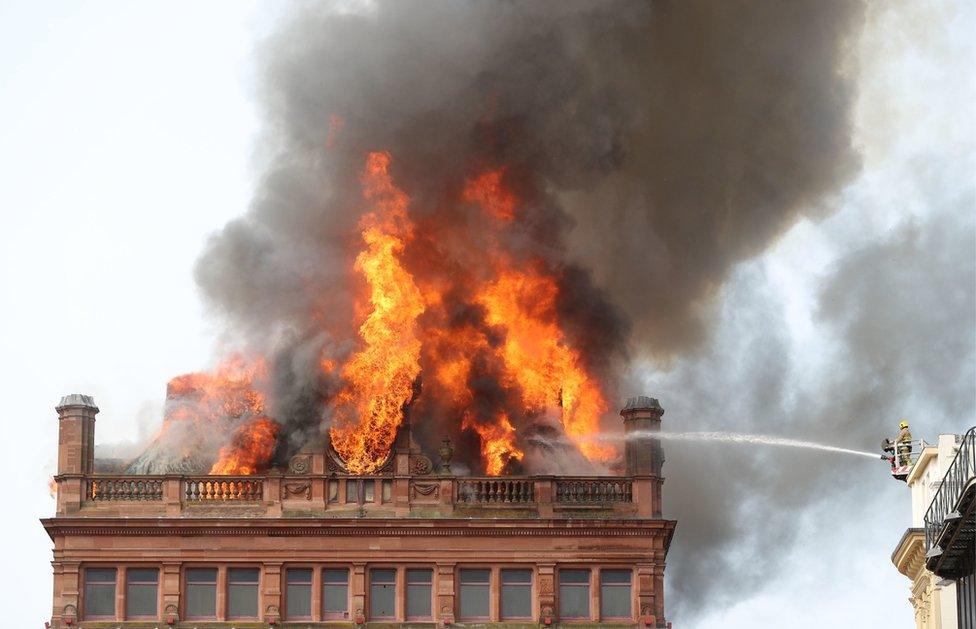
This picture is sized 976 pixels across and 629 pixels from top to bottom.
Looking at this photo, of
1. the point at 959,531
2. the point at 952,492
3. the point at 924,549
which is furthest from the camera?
the point at 924,549

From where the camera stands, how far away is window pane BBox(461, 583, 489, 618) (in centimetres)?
9369

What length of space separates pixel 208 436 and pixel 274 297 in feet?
16.1

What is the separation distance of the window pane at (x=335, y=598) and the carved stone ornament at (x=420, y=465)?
13.1ft

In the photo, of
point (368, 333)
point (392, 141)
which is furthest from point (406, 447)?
point (392, 141)

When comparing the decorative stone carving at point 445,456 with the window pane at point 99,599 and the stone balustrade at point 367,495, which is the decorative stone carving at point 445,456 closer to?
the stone balustrade at point 367,495

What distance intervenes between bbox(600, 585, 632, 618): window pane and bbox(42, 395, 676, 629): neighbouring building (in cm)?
4

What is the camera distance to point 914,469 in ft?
322

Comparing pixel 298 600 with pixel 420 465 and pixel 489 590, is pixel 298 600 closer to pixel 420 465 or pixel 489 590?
pixel 420 465

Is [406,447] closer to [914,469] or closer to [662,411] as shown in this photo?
[662,411]

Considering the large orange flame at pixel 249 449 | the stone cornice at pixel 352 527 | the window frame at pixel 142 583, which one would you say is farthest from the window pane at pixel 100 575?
the large orange flame at pixel 249 449

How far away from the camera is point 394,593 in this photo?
93938 mm

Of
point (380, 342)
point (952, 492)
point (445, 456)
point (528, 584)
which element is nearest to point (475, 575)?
point (528, 584)

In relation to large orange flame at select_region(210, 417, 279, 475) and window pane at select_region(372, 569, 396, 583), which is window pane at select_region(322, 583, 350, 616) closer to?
window pane at select_region(372, 569, 396, 583)

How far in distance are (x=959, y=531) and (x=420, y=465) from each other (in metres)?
23.4
